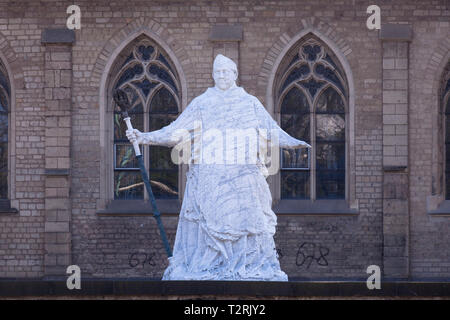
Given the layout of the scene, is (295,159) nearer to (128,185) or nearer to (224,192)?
(128,185)

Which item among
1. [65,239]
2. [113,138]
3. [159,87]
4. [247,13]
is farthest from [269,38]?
[65,239]

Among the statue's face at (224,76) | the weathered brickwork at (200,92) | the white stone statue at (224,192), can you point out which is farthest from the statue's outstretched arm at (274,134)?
the weathered brickwork at (200,92)

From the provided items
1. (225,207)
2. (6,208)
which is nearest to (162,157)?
(6,208)

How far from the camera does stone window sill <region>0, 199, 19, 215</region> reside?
738 inches

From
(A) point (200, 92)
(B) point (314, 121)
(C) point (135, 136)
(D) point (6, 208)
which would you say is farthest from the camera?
(B) point (314, 121)

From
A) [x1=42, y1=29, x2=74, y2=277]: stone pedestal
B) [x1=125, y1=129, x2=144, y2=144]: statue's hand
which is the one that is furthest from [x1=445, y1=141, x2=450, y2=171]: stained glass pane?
[x1=125, y1=129, x2=144, y2=144]: statue's hand

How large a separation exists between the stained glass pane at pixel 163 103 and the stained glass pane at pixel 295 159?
7.88 ft

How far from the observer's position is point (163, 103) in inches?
755

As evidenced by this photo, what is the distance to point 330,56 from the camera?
1894 cm

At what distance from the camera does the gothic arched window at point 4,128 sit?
19281 mm

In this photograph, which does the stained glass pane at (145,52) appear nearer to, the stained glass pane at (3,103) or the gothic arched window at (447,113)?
the stained glass pane at (3,103)

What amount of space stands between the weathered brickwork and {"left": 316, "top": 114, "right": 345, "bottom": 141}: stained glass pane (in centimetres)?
30

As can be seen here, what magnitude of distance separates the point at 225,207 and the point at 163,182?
7.93 m
